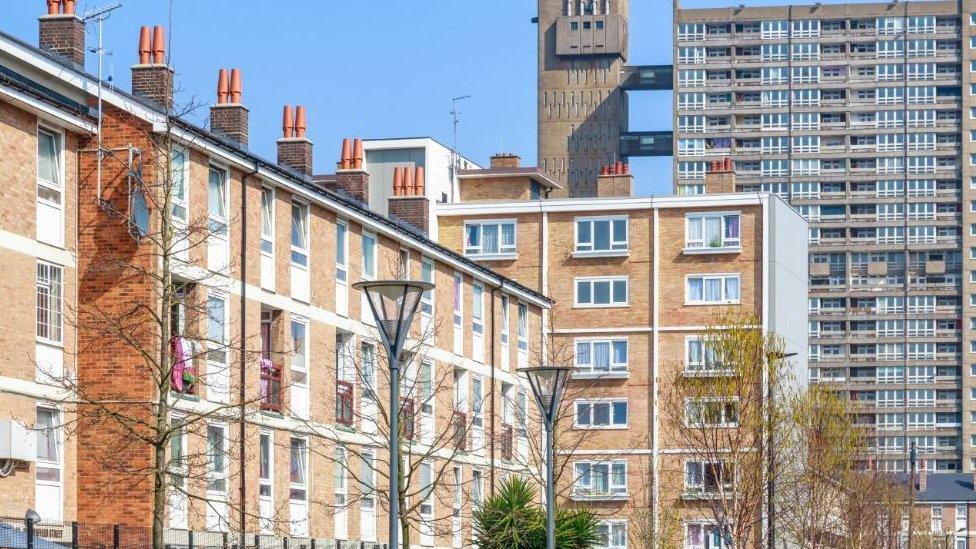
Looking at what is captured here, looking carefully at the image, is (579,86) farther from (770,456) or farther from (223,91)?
(223,91)

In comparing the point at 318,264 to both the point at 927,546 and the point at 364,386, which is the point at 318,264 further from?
the point at 927,546

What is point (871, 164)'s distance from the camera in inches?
7160

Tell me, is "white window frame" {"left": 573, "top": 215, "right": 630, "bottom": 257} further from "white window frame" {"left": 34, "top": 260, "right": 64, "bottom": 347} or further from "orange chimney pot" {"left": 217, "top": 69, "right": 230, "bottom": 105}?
"white window frame" {"left": 34, "top": 260, "right": 64, "bottom": 347}

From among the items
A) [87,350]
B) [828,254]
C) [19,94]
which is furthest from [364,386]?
[828,254]

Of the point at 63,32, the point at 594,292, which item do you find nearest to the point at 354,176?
the point at 63,32

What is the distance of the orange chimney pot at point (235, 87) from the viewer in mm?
48438

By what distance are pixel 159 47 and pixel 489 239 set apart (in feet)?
129

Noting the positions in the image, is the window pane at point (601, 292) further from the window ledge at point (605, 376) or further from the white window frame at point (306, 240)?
the white window frame at point (306, 240)

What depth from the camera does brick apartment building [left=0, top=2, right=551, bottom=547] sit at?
36688mm

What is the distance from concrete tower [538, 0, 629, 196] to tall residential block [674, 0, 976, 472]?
11891 millimetres

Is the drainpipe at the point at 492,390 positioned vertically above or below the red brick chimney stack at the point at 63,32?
below

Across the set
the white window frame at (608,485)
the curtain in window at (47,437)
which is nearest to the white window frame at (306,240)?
the curtain in window at (47,437)

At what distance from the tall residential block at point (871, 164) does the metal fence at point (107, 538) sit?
139382mm

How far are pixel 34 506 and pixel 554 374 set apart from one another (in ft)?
35.5
